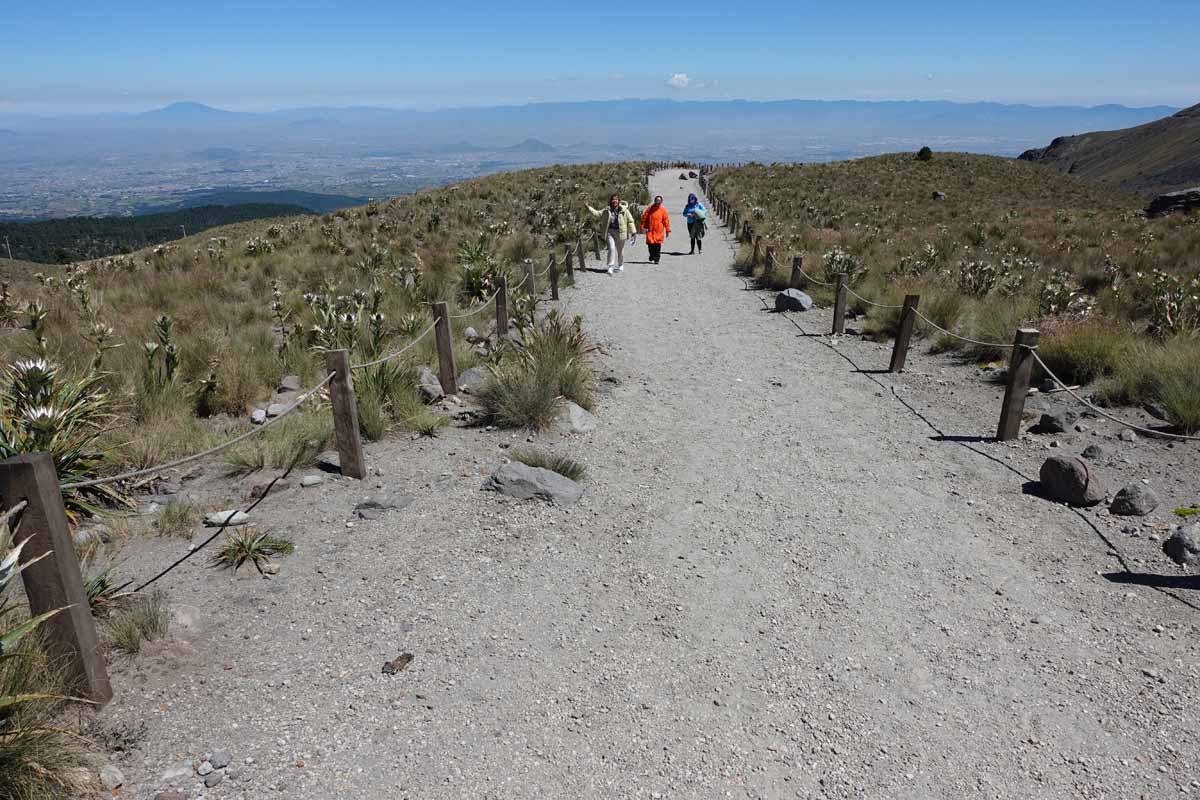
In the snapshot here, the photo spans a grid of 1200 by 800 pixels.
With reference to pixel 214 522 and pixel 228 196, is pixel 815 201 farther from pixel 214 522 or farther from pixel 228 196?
pixel 228 196

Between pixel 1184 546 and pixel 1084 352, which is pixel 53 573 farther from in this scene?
pixel 1084 352

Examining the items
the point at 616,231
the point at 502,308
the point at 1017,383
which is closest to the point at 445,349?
the point at 502,308

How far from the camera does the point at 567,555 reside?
489 centimetres

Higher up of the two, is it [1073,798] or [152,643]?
[152,643]

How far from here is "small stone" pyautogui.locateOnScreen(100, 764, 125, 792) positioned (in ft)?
9.11

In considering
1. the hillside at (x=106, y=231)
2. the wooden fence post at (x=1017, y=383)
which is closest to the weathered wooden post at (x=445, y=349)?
the wooden fence post at (x=1017, y=383)

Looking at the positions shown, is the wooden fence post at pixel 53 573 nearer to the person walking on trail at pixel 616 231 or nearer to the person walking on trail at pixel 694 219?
the person walking on trail at pixel 616 231

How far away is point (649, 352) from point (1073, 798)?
313 inches

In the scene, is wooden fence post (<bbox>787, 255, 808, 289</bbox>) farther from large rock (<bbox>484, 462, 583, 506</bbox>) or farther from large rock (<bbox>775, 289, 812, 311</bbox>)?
large rock (<bbox>484, 462, 583, 506</bbox>)

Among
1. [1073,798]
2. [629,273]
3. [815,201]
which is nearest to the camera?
[1073,798]

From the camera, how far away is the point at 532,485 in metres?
5.62

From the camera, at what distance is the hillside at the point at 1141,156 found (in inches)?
2409

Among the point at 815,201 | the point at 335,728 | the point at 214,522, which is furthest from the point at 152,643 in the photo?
the point at 815,201

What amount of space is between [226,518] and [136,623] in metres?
1.52
